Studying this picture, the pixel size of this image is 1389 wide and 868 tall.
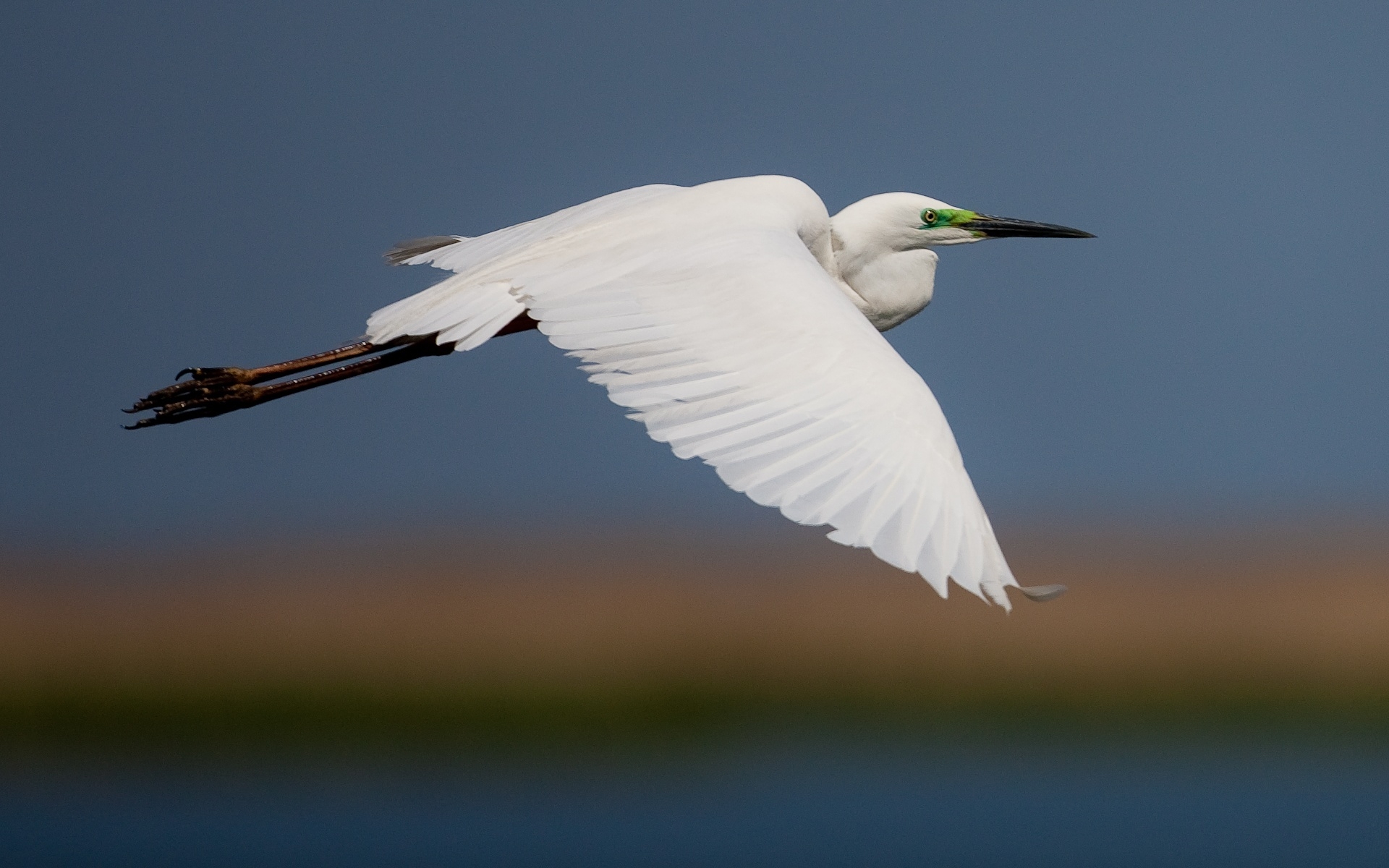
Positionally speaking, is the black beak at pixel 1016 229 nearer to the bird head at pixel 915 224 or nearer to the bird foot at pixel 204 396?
the bird head at pixel 915 224

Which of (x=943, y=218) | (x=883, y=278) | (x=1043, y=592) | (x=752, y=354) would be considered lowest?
(x=1043, y=592)

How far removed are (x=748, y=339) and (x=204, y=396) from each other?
1.87m

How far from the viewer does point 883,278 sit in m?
4.77

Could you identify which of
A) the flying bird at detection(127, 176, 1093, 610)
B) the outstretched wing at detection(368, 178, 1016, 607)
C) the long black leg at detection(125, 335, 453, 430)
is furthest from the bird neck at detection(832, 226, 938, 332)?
the long black leg at detection(125, 335, 453, 430)

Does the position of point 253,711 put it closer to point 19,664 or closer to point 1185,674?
point 19,664

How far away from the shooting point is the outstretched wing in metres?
2.80

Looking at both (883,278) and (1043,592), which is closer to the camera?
(1043,592)

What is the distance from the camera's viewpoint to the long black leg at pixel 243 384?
170 inches

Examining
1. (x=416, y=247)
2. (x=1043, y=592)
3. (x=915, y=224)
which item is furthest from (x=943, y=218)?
(x=1043, y=592)

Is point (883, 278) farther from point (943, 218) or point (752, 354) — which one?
point (752, 354)

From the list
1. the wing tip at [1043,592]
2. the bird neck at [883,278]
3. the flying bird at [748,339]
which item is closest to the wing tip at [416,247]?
the flying bird at [748,339]

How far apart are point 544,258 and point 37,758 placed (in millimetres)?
8857

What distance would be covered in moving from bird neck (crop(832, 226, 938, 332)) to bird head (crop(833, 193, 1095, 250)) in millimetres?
32

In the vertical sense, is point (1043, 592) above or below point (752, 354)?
below
